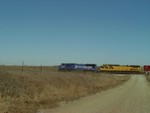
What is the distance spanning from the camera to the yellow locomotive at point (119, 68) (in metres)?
137

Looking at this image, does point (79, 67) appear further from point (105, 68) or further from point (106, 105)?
point (106, 105)

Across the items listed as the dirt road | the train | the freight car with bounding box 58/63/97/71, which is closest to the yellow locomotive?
the train

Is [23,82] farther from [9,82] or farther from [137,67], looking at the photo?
[137,67]

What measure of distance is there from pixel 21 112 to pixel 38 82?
10.7 metres

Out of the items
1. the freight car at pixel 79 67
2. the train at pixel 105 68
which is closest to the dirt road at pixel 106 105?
the freight car at pixel 79 67

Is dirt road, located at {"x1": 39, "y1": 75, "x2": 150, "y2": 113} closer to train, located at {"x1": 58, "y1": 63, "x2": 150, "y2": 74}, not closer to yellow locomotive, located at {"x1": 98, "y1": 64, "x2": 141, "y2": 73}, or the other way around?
train, located at {"x1": 58, "y1": 63, "x2": 150, "y2": 74}

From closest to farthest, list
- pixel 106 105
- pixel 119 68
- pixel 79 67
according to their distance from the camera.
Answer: pixel 106 105 → pixel 79 67 → pixel 119 68

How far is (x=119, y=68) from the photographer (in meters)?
140

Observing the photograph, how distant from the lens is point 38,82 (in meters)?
27.7

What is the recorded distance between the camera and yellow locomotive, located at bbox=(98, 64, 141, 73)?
137250mm

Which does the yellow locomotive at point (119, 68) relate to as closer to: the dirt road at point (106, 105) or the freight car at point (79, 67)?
the freight car at point (79, 67)

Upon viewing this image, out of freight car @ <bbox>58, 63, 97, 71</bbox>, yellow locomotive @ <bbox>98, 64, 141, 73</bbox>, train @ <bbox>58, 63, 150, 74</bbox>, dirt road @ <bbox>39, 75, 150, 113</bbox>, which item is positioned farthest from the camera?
yellow locomotive @ <bbox>98, 64, 141, 73</bbox>

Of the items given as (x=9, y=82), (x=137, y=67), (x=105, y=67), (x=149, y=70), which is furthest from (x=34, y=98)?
(x=149, y=70)

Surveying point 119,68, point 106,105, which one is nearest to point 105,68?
point 119,68
